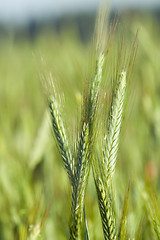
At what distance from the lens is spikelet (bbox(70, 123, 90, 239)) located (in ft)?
1.90

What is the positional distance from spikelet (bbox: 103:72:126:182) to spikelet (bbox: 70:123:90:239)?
34 millimetres

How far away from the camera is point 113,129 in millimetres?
584

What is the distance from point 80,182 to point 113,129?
0.36 feet

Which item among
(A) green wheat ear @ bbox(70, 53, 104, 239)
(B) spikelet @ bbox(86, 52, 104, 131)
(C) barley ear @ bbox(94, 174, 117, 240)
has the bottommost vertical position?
(C) barley ear @ bbox(94, 174, 117, 240)

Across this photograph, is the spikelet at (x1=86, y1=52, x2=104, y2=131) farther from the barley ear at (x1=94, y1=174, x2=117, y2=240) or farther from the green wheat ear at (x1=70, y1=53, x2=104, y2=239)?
the barley ear at (x1=94, y1=174, x2=117, y2=240)

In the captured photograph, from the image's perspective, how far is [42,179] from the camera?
53.7 inches

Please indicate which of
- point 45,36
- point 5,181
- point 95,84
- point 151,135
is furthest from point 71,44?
point 95,84

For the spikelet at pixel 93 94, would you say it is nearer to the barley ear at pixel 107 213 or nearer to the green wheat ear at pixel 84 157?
the green wheat ear at pixel 84 157

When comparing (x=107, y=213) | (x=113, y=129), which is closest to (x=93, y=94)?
(x=113, y=129)

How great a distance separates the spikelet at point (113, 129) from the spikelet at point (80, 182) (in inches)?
1.4

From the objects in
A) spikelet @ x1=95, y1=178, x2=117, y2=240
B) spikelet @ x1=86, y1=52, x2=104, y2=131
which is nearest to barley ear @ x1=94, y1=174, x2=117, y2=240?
spikelet @ x1=95, y1=178, x2=117, y2=240

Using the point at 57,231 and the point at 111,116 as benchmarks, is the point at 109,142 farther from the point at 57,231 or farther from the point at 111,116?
the point at 57,231

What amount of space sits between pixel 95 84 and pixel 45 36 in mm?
2953

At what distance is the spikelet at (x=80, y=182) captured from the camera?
580mm
